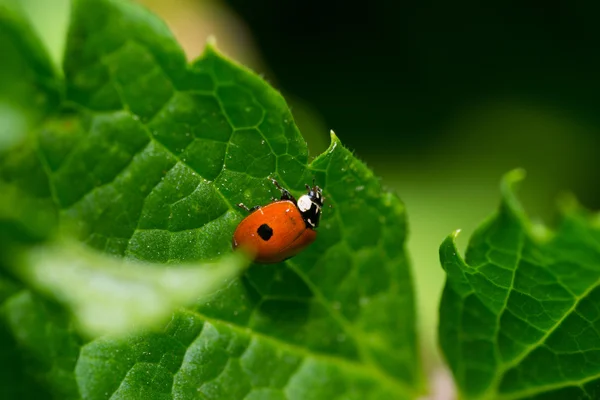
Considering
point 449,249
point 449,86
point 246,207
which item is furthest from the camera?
point 449,86

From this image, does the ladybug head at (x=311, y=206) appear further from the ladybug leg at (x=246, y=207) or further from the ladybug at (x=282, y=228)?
the ladybug leg at (x=246, y=207)

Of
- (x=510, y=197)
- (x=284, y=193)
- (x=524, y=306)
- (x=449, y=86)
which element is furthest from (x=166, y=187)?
(x=449, y=86)

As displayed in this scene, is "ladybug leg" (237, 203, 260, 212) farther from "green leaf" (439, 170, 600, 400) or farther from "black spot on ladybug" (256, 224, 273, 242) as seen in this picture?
"green leaf" (439, 170, 600, 400)

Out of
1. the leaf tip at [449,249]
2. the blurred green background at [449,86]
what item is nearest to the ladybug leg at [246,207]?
the leaf tip at [449,249]

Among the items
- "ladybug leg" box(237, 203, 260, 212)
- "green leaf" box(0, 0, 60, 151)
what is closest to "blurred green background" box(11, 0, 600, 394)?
"ladybug leg" box(237, 203, 260, 212)

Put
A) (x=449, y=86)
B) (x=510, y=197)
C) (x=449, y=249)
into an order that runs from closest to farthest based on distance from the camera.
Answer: (x=510, y=197) < (x=449, y=249) < (x=449, y=86)

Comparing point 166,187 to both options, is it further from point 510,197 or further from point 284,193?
point 510,197
